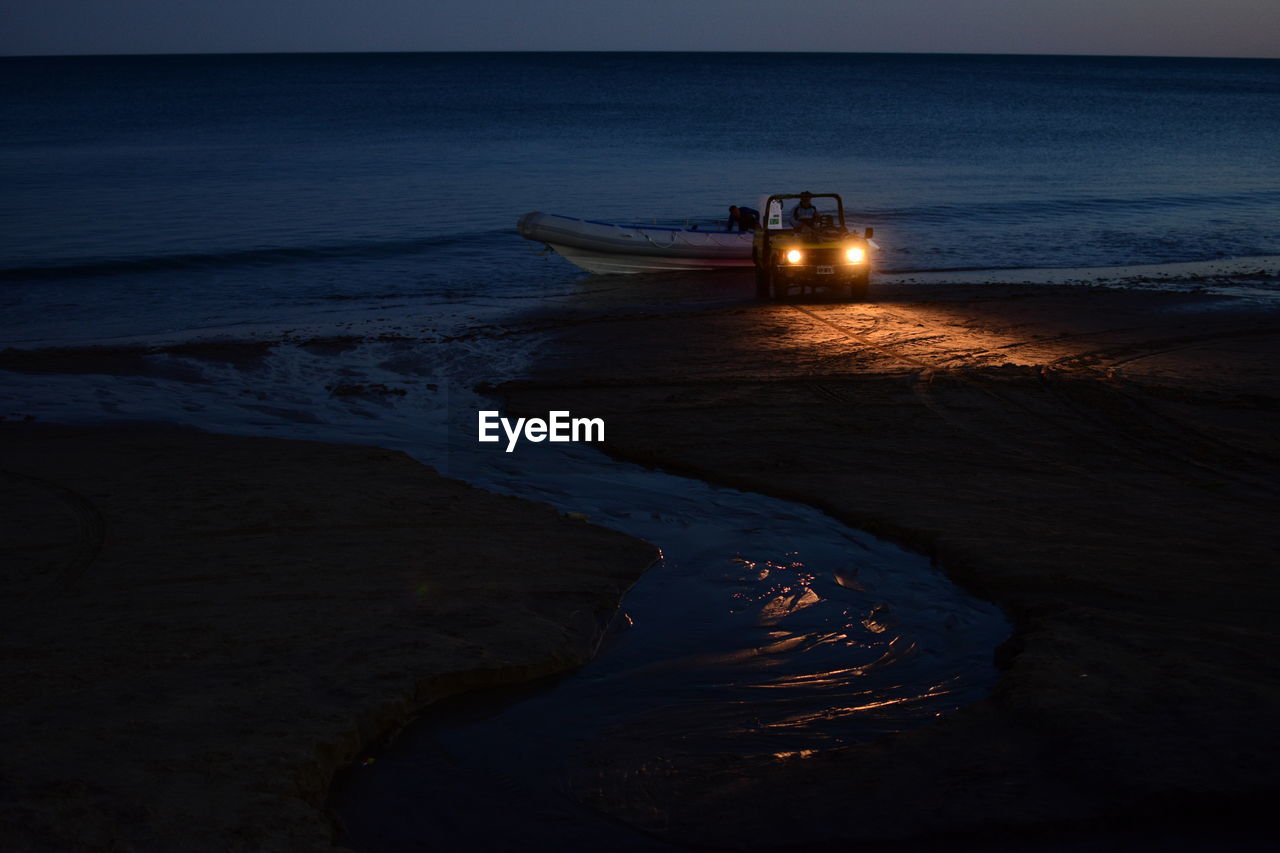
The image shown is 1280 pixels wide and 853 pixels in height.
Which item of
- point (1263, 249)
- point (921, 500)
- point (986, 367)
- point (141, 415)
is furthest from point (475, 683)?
point (1263, 249)

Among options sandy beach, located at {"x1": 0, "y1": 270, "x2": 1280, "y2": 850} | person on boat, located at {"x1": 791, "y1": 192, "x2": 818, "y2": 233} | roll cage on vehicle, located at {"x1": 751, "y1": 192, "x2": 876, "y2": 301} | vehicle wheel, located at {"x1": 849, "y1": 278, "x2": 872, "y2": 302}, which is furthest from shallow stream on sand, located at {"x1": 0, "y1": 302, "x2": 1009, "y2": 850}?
vehicle wheel, located at {"x1": 849, "y1": 278, "x2": 872, "y2": 302}

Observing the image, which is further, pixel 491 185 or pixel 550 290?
pixel 491 185

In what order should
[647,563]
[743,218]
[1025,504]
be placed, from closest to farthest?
1. [647,563]
2. [1025,504]
3. [743,218]

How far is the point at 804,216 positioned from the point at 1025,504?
380 inches

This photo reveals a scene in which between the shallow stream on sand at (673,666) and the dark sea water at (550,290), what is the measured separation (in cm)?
2

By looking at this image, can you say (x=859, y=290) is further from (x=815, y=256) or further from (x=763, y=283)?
(x=763, y=283)

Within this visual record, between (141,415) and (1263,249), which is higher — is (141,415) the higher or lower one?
the lower one

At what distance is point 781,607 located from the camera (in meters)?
5.91

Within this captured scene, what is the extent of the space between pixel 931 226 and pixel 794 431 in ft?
61.8

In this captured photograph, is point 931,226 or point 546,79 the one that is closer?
point 931,226

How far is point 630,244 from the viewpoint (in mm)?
19188

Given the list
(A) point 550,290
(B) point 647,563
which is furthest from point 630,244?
(B) point 647,563

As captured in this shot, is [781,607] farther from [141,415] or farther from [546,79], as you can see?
[546,79]

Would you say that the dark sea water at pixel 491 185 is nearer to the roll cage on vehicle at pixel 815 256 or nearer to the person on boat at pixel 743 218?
the person on boat at pixel 743 218
